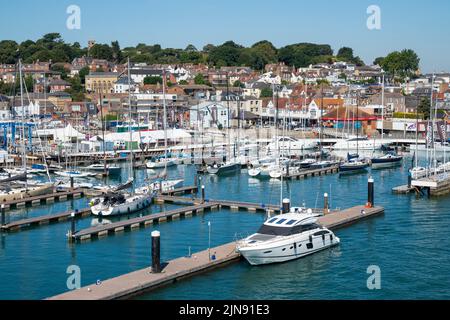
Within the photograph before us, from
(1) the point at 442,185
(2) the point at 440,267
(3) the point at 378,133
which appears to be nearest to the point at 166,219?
(2) the point at 440,267

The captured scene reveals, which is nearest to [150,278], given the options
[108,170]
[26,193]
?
[26,193]

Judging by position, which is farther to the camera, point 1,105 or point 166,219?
point 1,105

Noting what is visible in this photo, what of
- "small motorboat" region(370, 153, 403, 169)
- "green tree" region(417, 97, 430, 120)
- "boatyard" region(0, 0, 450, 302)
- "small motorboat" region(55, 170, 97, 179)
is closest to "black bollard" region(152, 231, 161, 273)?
"boatyard" region(0, 0, 450, 302)

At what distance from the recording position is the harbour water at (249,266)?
20375 mm

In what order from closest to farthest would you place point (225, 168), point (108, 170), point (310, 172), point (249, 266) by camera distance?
point (249, 266) < point (310, 172) < point (108, 170) < point (225, 168)

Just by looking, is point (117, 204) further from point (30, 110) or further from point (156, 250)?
point (30, 110)

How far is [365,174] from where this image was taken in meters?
46.9

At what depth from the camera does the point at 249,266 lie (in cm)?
2242

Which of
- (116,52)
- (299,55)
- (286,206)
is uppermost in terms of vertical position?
(116,52)

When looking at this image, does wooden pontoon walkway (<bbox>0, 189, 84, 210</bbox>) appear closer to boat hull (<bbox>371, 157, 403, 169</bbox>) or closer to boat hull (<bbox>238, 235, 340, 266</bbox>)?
boat hull (<bbox>238, 235, 340, 266</bbox>)

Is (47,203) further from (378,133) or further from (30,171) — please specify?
(378,133)

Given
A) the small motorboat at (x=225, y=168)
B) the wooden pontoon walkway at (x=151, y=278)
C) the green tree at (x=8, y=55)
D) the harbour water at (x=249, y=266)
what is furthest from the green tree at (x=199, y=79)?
the wooden pontoon walkway at (x=151, y=278)

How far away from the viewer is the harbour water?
2038cm
